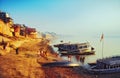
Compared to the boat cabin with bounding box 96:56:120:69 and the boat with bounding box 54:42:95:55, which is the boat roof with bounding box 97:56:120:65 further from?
the boat with bounding box 54:42:95:55

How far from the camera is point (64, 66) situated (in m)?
13.9

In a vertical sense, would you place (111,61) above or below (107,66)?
above

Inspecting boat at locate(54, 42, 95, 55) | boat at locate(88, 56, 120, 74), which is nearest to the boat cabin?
boat at locate(88, 56, 120, 74)

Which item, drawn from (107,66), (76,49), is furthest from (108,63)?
(76,49)

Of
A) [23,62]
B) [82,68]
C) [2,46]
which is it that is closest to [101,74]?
[82,68]

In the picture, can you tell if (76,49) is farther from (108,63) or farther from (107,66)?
(108,63)

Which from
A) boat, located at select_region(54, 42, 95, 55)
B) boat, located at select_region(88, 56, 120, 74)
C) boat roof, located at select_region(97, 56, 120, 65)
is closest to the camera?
boat, located at select_region(88, 56, 120, 74)

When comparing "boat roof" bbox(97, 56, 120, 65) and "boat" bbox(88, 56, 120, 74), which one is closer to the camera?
"boat" bbox(88, 56, 120, 74)

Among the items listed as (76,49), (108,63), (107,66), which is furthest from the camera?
(76,49)

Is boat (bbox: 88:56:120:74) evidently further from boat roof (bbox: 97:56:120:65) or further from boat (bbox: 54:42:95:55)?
boat (bbox: 54:42:95:55)

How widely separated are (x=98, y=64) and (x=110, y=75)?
1.12 metres

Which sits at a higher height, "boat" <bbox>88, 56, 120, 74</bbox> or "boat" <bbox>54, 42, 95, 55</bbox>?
"boat" <bbox>54, 42, 95, 55</bbox>

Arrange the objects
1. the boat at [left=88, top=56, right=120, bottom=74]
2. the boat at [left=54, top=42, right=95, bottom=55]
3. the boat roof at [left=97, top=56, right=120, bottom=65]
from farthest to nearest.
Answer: the boat at [left=54, top=42, right=95, bottom=55] → the boat roof at [left=97, top=56, right=120, bottom=65] → the boat at [left=88, top=56, right=120, bottom=74]

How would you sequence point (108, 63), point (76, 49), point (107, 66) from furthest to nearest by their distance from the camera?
1. point (76, 49)
2. point (107, 66)
3. point (108, 63)
